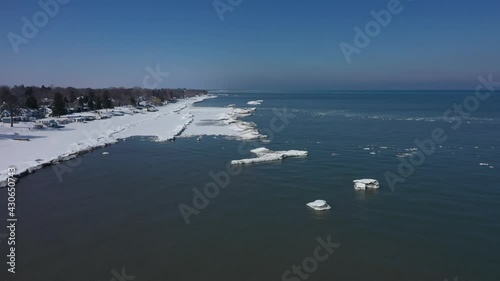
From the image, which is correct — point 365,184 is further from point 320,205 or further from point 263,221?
point 263,221

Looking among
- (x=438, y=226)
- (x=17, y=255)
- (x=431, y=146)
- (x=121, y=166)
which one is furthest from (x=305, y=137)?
(x=17, y=255)

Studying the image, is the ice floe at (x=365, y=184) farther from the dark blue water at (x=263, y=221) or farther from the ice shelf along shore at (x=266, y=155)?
the ice shelf along shore at (x=266, y=155)

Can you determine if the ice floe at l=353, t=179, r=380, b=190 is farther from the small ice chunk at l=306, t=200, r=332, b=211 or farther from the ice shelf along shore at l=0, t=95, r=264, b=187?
the ice shelf along shore at l=0, t=95, r=264, b=187

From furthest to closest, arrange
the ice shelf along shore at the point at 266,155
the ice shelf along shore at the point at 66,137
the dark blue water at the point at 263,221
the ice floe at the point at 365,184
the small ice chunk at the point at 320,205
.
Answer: the ice shelf along shore at the point at 66,137, the ice shelf along shore at the point at 266,155, the ice floe at the point at 365,184, the small ice chunk at the point at 320,205, the dark blue water at the point at 263,221

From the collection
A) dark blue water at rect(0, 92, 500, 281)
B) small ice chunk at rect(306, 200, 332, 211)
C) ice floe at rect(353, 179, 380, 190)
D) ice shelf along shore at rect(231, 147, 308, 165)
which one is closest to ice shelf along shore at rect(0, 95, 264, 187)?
dark blue water at rect(0, 92, 500, 281)

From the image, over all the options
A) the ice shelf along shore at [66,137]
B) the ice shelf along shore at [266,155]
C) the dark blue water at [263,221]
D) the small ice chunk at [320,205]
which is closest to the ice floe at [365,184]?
the dark blue water at [263,221]

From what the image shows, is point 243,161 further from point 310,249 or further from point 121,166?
point 310,249

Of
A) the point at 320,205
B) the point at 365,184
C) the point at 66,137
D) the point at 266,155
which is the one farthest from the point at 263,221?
the point at 66,137
